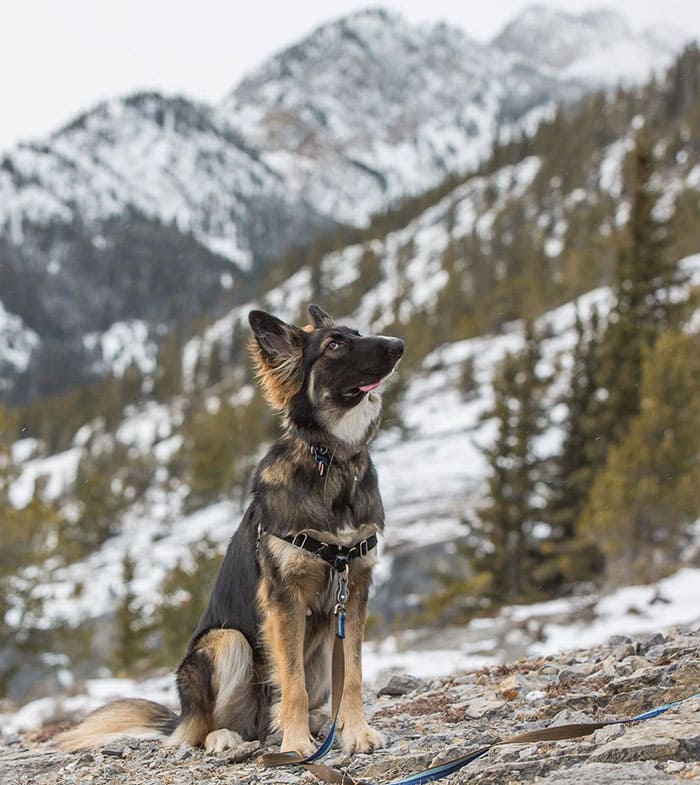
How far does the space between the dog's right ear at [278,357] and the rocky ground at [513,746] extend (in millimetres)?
2131

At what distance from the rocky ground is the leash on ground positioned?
74mm

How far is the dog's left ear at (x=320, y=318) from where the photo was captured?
5.32 metres

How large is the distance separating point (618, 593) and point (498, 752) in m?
12.9

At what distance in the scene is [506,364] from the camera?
26.0m

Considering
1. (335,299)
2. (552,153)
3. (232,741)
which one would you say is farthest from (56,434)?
(232,741)

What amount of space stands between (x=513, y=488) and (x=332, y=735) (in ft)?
69.4

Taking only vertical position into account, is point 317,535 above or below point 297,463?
below

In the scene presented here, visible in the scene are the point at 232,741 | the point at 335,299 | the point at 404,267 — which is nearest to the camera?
the point at 232,741

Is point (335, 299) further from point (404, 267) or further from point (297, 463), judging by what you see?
point (297, 463)

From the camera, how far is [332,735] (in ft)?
14.2

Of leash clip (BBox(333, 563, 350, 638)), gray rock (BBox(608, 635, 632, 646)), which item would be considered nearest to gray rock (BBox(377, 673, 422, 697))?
gray rock (BBox(608, 635, 632, 646))

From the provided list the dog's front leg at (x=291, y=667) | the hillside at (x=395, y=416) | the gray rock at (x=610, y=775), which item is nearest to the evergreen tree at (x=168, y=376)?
the hillside at (x=395, y=416)

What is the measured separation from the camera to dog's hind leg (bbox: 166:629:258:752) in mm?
4918

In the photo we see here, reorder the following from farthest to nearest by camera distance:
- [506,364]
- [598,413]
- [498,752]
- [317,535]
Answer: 1. [506,364]
2. [598,413]
3. [317,535]
4. [498,752]
